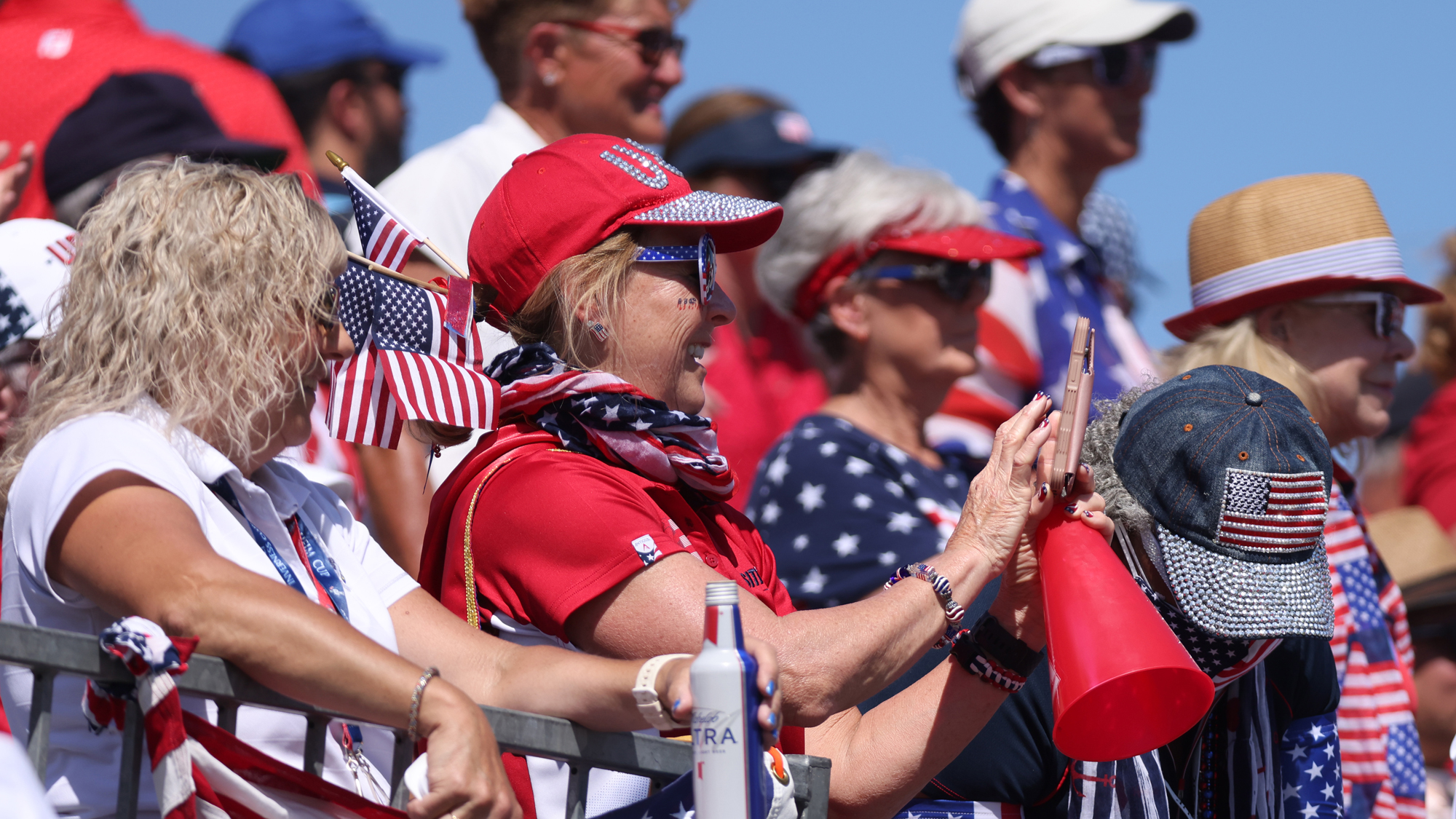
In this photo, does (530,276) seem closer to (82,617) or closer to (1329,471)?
(82,617)

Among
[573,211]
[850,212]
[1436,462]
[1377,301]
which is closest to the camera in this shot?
[573,211]

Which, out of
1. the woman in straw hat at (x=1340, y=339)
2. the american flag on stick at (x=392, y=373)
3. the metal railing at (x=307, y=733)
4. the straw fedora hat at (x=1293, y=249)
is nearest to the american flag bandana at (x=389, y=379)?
the american flag on stick at (x=392, y=373)

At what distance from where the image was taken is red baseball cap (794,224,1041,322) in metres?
4.43

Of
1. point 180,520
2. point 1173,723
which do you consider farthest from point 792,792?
point 180,520

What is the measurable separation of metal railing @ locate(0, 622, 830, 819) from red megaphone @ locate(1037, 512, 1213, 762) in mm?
400

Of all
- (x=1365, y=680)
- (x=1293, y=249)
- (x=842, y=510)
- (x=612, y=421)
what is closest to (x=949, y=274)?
(x=842, y=510)

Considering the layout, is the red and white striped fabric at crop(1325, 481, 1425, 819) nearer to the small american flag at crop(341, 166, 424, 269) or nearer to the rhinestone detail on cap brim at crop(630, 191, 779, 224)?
the rhinestone detail on cap brim at crop(630, 191, 779, 224)

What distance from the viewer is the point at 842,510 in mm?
4000

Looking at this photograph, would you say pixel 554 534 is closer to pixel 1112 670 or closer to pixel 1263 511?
pixel 1112 670

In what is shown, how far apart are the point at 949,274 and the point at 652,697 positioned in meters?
2.65

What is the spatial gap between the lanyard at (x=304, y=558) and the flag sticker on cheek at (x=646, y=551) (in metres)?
0.46

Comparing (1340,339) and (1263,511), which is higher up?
(1263,511)

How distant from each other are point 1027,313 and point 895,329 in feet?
2.02

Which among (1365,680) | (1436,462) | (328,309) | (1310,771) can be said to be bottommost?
(1436,462)
